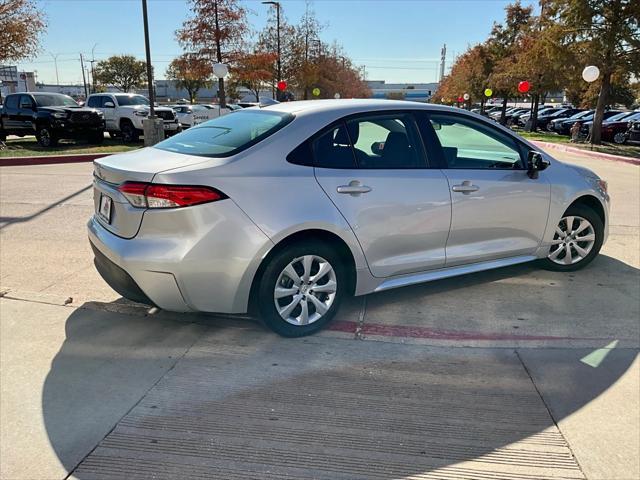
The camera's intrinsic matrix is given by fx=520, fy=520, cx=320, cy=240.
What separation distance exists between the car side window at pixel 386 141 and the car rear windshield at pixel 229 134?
56cm

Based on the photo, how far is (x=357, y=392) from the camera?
123 inches

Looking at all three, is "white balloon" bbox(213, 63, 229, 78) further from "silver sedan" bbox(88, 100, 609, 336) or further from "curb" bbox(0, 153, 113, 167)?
"silver sedan" bbox(88, 100, 609, 336)

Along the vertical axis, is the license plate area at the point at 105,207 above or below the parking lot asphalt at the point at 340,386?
above

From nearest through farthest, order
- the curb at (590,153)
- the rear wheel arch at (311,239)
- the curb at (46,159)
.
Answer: the rear wheel arch at (311,239), the curb at (46,159), the curb at (590,153)

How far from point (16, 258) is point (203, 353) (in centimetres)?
321

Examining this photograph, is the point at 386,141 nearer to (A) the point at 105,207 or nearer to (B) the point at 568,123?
(A) the point at 105,207

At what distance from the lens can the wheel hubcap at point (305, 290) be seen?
3652mm

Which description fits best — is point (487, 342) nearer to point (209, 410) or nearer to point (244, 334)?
point (244, 334)

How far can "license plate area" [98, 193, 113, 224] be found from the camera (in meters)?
3.64

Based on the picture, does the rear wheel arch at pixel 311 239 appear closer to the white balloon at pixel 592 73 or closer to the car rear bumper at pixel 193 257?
the car rear bumper at pixel 193 257

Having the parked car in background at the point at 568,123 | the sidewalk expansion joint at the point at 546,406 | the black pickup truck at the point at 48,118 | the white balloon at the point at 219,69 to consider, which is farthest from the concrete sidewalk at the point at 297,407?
the parked car in background at the point at 568,123

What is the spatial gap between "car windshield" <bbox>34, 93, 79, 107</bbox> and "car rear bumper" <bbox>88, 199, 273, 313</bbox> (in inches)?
677

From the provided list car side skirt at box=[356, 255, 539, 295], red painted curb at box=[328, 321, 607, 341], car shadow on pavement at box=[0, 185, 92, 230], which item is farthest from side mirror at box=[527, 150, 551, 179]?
car shadow on pavement at box=[0, 185, 92, 230]

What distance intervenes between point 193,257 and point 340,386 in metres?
1.23
